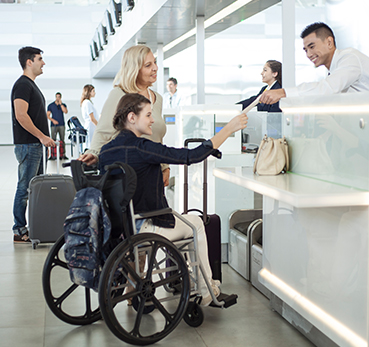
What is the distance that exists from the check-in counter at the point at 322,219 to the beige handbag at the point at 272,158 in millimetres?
49

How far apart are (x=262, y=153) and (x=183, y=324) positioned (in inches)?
38.8

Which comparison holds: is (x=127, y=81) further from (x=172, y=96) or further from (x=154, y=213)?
(x=172, y=96)

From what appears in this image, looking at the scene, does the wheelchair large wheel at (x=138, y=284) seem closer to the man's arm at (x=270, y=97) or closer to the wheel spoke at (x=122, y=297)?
the wheel spoke at (x=122, y=297)

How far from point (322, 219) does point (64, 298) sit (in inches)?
52.1

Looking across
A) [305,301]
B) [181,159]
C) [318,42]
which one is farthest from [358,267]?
[318,42]

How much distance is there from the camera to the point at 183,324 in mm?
2590

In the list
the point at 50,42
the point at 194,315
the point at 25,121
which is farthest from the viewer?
the point at 50,42

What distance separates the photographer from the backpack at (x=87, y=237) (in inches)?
86.3

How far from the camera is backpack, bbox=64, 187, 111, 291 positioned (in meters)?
2.19

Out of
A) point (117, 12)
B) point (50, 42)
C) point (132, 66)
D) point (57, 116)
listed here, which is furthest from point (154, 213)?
point (50, 42)

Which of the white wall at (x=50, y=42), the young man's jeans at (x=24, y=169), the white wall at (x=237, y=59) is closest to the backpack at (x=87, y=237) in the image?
the young man's jeans at (x=24, y=169)

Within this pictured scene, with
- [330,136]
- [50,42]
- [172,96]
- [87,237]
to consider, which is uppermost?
[50,42]

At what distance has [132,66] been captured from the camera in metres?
2.82

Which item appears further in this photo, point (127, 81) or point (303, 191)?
point (127, 81)
